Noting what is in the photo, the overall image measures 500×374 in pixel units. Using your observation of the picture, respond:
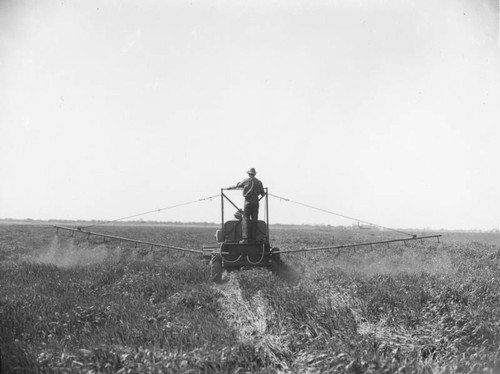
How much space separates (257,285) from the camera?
1009 cm

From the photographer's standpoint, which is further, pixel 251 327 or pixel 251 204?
pixel 251 204

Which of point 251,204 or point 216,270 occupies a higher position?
point 251,204

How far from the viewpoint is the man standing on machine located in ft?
41.2

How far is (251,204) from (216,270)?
2365mm

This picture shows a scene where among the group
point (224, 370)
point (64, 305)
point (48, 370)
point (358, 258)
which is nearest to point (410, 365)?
point (224, 370)

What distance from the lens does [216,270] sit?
42.1ft

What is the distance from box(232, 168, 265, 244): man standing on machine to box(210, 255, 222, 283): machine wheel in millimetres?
1008

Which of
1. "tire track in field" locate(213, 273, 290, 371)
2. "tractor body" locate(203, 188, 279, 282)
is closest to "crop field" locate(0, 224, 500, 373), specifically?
"tire track in field" locate(213, 273, 290, 371)

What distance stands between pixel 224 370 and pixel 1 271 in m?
11.2

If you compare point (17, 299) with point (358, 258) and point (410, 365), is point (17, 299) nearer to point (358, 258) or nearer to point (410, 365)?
point (410, 365)

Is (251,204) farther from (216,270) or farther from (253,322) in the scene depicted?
(253,322)

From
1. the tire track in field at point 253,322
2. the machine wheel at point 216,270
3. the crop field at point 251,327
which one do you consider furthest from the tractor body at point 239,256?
the tire track in field at point 253,322

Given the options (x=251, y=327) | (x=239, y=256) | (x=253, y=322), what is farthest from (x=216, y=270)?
(x=251, y=327)

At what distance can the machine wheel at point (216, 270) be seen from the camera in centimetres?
1261
